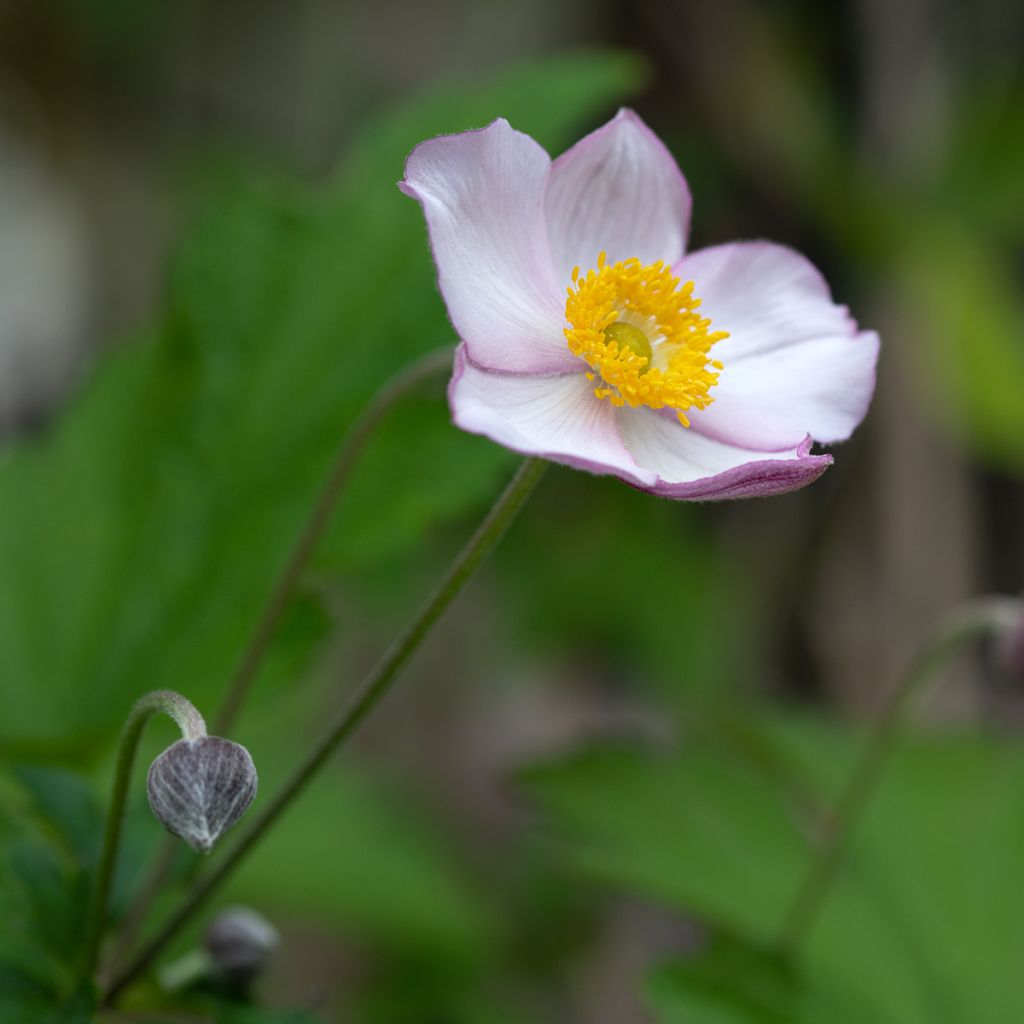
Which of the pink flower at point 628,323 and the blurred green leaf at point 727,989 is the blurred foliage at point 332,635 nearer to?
the blurred green leaf at point 727,989

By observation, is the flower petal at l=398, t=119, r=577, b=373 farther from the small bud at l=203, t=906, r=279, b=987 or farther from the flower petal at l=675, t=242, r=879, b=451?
the small bud at l=203, t=906, r=279, b=987

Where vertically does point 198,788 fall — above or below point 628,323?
below

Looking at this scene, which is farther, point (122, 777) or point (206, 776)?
point (122, 777)

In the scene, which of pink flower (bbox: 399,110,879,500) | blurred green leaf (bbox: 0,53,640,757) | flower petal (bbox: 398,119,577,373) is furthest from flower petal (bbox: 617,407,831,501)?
blurred green leaf (bbox: 0,53,640,757)

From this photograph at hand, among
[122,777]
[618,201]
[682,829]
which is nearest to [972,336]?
[682,829]

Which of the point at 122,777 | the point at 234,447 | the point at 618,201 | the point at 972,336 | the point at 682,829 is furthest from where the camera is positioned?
the point at 972,336

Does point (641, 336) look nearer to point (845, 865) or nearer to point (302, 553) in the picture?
point (302, 553)

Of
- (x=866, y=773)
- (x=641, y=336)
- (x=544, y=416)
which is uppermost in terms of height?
(x=641, y=336)
